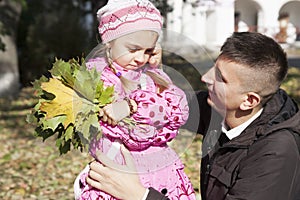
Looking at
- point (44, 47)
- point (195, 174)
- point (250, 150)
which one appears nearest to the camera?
A: point (250, 150)

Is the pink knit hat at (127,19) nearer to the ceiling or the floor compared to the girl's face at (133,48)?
nearer to the ceiling

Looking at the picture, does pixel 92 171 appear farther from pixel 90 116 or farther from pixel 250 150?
pixel 250 150

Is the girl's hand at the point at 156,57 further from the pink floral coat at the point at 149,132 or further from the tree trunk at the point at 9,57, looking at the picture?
the tree trunk at the point at 9,57

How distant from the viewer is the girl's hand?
2.56m

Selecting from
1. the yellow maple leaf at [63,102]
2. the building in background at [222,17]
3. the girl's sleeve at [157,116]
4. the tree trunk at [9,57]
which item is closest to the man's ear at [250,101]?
the girl's sleeve at [157,116]

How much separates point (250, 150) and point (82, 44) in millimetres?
14558

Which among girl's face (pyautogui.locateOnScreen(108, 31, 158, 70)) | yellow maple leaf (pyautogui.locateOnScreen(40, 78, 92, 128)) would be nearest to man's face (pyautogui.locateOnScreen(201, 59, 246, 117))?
girl's face (pyautogui.locateOnScreen(108, 31, 158, 70))

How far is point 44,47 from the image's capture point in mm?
16625

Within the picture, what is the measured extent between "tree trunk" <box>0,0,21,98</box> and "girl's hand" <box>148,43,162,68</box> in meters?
12.6

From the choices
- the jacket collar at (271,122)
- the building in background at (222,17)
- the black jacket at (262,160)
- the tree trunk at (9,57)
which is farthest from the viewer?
the tree trunk at (9,57)

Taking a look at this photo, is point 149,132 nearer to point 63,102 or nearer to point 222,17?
point 63,102

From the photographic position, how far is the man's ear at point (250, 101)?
2615 millimetres

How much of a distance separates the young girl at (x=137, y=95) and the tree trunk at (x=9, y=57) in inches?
495

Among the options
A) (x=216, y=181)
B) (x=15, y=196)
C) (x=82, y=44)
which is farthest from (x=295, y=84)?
(x=216, y=181)
